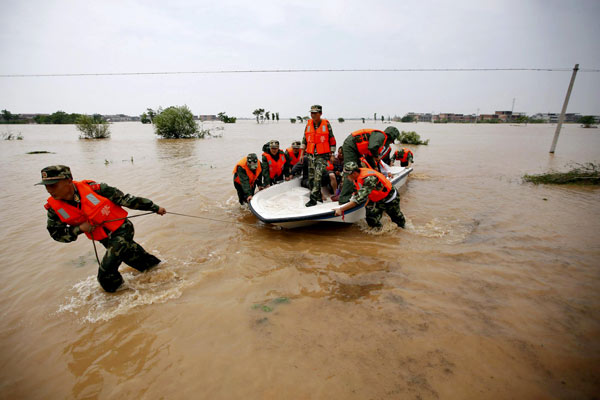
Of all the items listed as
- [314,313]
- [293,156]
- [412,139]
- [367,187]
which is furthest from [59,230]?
[412,139]

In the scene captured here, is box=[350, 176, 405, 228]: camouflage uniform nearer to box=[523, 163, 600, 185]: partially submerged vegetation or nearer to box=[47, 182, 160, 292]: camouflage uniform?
box=[47, 182, 160, 292]: camouflage uniform

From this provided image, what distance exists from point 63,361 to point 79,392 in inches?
18.6

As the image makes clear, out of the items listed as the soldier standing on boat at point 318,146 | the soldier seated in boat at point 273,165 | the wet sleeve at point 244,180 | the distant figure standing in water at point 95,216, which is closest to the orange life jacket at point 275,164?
the soldier seated in boat at point 273,165

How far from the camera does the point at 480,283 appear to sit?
3.13 metres

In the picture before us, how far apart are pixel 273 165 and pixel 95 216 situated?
156 inches

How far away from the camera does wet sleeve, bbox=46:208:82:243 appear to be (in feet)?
8.61

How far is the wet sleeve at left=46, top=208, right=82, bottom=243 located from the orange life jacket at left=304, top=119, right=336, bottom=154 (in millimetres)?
3976

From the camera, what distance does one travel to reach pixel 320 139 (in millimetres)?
5312

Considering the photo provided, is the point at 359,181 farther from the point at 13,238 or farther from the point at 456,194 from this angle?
the point at 13,238

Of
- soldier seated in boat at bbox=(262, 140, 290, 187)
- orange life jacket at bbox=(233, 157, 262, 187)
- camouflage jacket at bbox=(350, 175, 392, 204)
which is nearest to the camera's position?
camouflage jacket at bbox=(350, 175, 392, 204)

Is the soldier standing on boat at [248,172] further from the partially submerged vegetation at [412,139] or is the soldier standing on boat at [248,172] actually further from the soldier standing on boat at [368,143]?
the partially submerged vegetation at [412,139]

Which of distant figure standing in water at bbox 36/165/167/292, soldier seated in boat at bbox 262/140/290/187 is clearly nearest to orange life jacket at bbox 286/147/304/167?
soldier seated in boat at bbox 262/140/290/187

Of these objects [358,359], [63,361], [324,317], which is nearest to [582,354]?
[358,359]

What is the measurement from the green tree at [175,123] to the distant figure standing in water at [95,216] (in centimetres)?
2255
